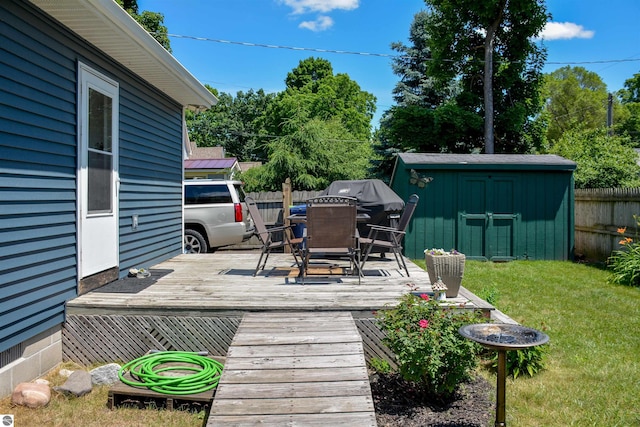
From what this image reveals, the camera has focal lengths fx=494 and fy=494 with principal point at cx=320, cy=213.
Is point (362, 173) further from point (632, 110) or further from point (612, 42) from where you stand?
point (632, 110)

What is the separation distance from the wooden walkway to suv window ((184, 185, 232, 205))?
227 inches

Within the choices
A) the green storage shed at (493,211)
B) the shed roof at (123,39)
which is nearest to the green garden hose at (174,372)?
the shed roof at (123,39)

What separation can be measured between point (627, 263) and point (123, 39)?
7.62 meters

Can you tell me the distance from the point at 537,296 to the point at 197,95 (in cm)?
540

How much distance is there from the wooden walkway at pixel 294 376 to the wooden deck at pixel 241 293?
0.31 meters

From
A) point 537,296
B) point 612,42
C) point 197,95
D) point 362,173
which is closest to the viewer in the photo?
point 537,296

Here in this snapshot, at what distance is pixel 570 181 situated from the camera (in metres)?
9.89

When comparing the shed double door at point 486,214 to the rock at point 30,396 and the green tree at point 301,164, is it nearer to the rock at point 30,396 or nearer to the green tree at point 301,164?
the green tree at point 301,164

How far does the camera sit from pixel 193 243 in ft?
31.3

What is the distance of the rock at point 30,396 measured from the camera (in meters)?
3.19

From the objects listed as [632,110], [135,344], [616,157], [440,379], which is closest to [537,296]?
[440,379]

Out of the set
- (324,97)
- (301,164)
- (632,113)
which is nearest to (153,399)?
(301,164)

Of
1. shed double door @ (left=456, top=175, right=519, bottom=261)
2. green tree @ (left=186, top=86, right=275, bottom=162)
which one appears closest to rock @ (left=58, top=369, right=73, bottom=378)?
shed double door @ (left=456, top=175, right=519, bottom=261)

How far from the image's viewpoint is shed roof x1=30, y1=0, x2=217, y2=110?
3.73m
